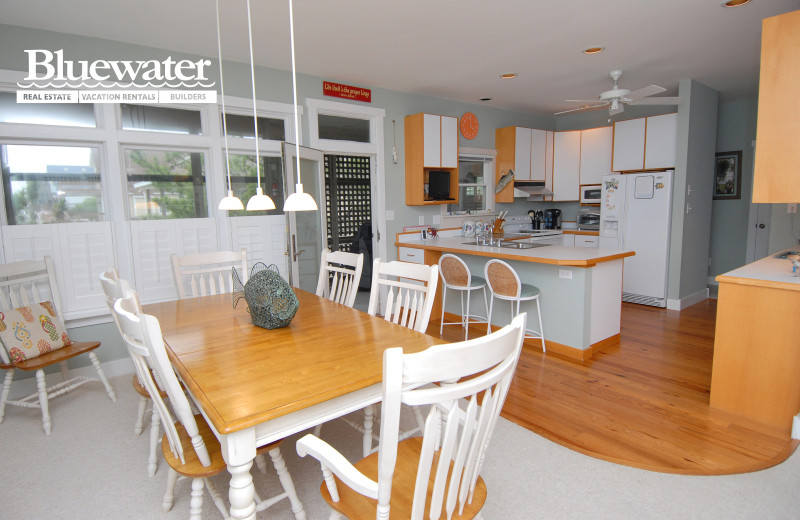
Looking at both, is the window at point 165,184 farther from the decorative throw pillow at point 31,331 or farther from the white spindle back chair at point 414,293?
the white spindle back chair at point 414,293

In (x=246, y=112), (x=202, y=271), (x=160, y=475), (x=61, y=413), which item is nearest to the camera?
A: (x=160, y=475)

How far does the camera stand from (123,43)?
3.22m

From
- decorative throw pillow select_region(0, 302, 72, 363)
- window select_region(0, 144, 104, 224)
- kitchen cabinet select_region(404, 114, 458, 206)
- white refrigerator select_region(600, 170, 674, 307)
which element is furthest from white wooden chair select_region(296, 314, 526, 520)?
white refrigerator select_region(600, 170, 674, 307)

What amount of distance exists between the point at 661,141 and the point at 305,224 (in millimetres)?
4165

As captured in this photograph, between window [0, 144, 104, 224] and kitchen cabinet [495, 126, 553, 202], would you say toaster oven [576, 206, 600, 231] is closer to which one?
kitchen cabinet [495, 126, 553, 202]

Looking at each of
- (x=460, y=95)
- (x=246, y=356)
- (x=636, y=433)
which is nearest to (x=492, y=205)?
(x=460, y=95)

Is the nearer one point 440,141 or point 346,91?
point 346,91

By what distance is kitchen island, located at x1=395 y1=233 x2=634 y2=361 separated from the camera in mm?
3381

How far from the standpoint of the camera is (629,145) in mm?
5184

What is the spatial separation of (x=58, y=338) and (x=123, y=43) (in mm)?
2240

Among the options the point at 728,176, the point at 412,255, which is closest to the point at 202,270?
the point at 412,255

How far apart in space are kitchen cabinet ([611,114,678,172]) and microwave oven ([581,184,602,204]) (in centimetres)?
49

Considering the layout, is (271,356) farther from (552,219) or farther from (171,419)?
(552,219)

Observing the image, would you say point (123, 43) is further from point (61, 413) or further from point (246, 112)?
point (61, 413)
